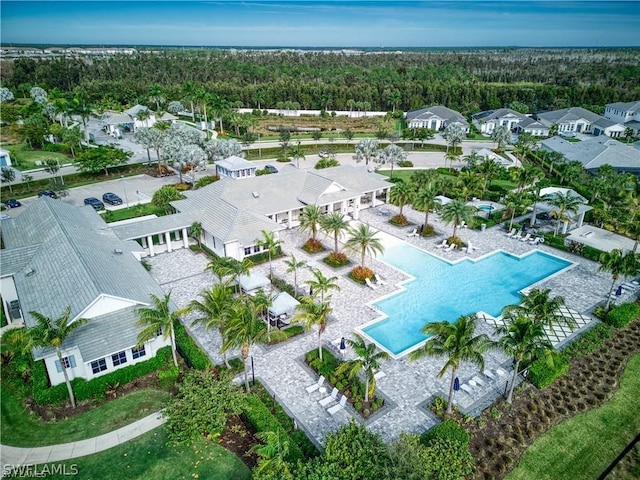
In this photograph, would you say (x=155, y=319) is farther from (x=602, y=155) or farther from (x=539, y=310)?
(x=602, y=155)

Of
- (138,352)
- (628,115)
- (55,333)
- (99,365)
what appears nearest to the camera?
(55,333)

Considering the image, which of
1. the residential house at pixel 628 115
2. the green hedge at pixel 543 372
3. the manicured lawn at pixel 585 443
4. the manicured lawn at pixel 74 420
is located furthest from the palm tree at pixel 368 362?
the residential house at pixel 628 115

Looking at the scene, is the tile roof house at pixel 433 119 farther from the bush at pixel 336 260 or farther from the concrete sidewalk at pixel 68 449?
the concrete sidewalk at pixel 68 449

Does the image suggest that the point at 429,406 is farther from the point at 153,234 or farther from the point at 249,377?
the point at 153,234

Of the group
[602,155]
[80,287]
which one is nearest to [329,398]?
[80,287]

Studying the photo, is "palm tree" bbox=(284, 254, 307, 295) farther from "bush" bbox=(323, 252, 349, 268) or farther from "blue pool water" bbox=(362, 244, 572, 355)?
"blue pool water" bbox=(362, 244, 572, 355)

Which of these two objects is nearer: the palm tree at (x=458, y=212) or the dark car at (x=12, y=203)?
the palm tree at (x=458, y=212)

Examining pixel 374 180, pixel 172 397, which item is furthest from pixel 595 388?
pixel 374 180
